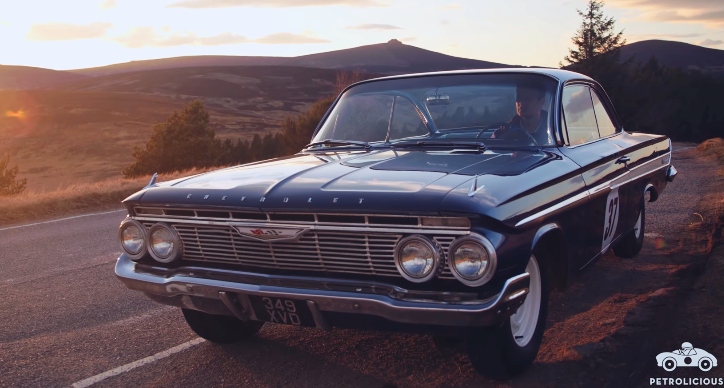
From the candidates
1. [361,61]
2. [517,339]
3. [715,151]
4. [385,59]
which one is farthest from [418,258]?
[361,61]

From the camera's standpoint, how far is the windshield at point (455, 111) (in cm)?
451

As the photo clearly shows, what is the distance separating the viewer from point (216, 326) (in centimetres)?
422

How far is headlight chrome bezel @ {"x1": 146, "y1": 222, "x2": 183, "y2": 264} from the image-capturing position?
376 cm

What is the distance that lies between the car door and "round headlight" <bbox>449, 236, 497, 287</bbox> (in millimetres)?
1118

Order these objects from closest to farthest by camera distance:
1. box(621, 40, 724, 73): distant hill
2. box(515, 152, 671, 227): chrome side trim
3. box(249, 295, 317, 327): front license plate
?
1. box(249, 295, 317, 327): front license plate
2. box(515, 152, 671, 227): chrome side trim
3. box(621, 40, 724, 73): distant hill

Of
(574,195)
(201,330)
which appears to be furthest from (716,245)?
(201,330)

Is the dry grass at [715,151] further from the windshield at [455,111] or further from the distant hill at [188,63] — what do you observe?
the distant hill at [188,63]

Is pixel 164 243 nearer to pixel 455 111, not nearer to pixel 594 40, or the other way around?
pixel 455 111

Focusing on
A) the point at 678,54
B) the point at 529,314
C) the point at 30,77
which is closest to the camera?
the point at 529,314

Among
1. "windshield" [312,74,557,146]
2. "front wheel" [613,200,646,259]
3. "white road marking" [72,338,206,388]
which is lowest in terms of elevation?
"front wheel" [613,200,646,259]

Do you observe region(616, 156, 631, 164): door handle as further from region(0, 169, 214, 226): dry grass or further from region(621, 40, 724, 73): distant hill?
region(621, 40, 724, 73): distant hill

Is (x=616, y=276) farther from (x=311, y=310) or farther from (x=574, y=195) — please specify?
(x=311, y=310)

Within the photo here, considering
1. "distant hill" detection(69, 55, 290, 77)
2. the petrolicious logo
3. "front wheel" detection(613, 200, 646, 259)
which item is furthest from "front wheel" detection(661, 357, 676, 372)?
"distant hill" detection(69, 55, 290, 77)

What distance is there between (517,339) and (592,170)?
136 centimetres
